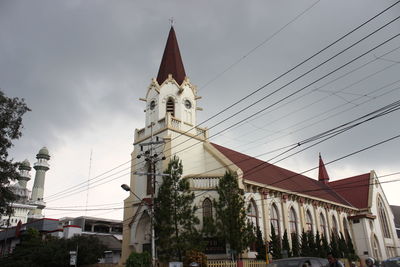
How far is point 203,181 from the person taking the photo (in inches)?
993

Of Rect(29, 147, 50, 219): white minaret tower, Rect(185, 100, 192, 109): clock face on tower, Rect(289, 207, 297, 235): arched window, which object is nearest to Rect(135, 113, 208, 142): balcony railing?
Rect(185, 100, 192, 109): clock face on tower

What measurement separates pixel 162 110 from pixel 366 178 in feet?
108

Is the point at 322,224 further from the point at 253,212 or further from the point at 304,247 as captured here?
the point at 253,212

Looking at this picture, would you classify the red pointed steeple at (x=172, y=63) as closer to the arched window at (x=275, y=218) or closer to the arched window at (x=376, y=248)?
the arched window at (x=275, y=218)

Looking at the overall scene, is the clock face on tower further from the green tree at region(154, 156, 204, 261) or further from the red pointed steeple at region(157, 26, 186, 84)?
the green tree at region(154, 156, 204, 261)

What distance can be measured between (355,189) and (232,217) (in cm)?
3199

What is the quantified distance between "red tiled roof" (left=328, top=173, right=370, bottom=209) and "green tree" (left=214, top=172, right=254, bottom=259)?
27608 mm

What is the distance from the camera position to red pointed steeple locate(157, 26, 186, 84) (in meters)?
33.0

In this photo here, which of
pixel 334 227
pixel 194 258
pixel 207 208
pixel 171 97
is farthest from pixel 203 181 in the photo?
pixel 334 227

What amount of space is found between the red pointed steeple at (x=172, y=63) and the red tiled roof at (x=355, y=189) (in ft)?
93.4

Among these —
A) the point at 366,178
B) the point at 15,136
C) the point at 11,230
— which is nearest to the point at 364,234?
the point at 366,178

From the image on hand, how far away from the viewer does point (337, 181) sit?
173 feet

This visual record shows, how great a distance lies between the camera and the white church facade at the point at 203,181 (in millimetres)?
26781

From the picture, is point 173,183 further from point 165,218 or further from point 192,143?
point 192,143
